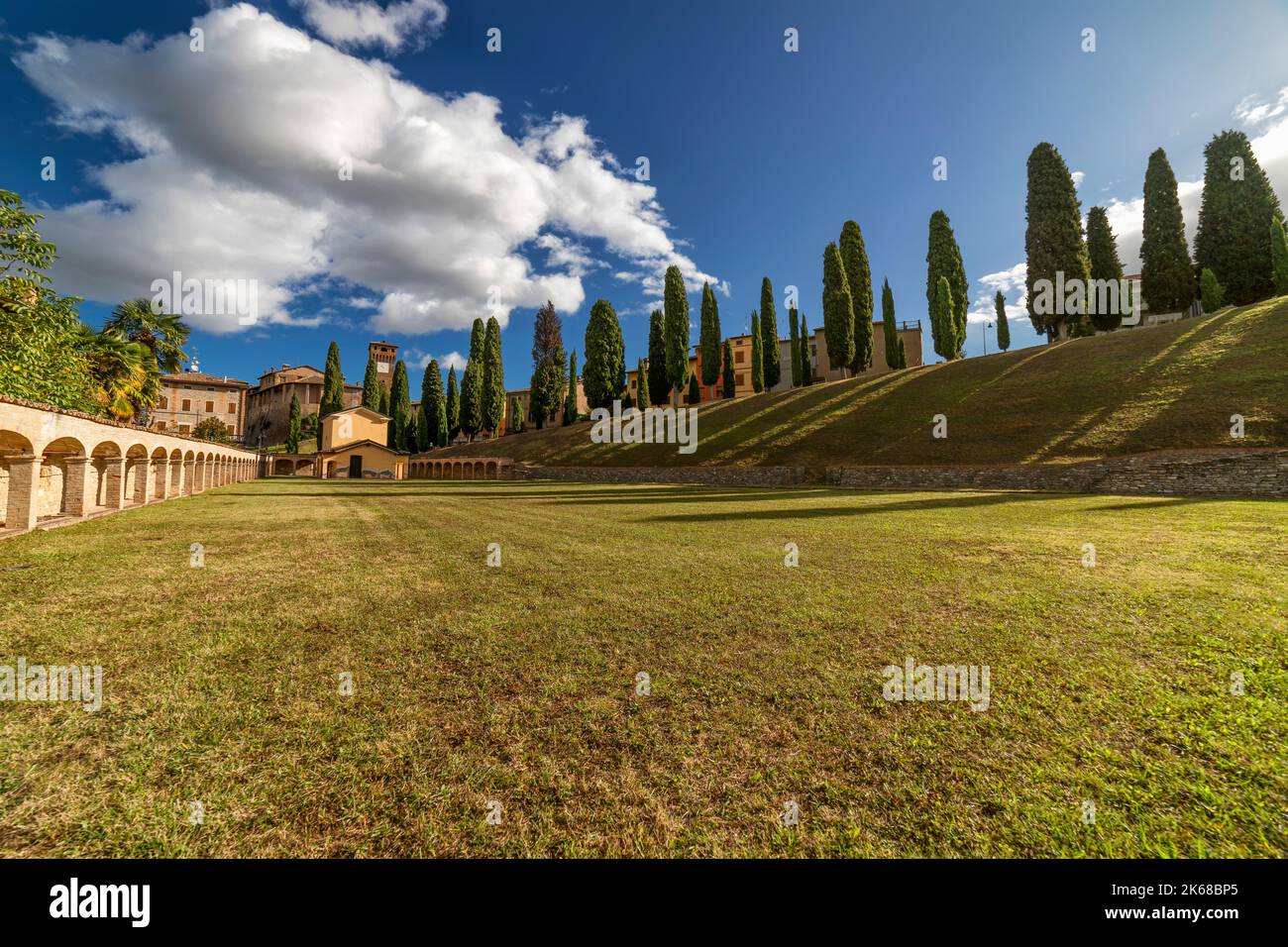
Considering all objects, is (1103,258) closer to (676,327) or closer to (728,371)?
(728,371)

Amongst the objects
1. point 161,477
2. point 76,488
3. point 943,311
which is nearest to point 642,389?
point 943,311

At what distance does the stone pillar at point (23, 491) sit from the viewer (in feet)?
36.9

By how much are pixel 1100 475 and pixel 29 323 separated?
129ft

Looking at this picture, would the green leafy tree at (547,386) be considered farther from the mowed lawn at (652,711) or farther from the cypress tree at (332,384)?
the mowed lawn at (652,711)

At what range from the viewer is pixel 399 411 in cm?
7181

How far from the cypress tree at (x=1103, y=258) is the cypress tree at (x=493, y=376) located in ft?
203

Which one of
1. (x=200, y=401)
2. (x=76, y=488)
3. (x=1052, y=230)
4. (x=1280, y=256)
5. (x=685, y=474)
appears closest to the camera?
(x=76, y=488)

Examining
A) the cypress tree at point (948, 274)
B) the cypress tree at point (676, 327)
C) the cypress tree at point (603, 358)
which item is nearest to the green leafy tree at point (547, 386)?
the cypress tree at point (603, 358)

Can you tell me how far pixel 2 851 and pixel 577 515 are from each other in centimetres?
1401

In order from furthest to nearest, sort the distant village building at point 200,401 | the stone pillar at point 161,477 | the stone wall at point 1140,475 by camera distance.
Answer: the distant village building at point 200,401 < the stone pillar at point 161,477 < the stone wall at point 1140,475

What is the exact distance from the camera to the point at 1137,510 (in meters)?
13.6

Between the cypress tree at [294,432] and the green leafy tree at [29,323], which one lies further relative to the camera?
the cypress tree at [294,432]
